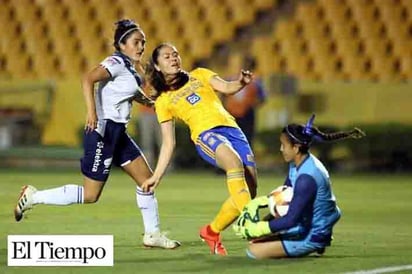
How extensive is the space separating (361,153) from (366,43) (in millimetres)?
2774

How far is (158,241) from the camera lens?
12008 mm

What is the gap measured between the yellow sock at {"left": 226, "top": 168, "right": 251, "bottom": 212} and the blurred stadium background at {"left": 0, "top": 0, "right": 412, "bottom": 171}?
14.6m

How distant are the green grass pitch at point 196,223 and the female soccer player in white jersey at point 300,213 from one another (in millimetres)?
143

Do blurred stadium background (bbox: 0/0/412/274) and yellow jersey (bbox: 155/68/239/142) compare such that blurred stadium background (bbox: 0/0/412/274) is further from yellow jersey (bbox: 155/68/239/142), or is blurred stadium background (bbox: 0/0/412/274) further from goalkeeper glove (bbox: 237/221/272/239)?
goalkeeper glove (bbox: 237/221/272/239)

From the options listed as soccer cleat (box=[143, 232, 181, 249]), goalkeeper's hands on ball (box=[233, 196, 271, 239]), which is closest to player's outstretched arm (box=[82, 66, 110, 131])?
soccer cleat (box=[143, 232, 181, 249])

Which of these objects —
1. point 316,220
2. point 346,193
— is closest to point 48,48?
point 346,193

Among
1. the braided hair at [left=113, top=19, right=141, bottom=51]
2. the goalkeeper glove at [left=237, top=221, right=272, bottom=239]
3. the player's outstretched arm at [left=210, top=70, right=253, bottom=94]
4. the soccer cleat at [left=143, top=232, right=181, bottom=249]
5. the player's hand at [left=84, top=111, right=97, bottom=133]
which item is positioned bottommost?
the soccer cleat at [left=143, top=232, right=181, bottom=249]

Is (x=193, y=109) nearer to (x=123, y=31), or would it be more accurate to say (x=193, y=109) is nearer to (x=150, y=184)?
(x=150, y=184)

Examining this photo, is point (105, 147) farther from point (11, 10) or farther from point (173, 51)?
point (11, 10)

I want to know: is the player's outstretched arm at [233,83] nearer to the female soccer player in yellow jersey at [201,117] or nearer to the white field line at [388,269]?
the female soccer player in yellow jersey at [201,117]

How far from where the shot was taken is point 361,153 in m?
26.3

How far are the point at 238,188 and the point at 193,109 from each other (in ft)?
3.07

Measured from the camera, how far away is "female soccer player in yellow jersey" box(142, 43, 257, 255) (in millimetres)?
11562

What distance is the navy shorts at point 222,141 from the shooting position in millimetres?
→ 11664
